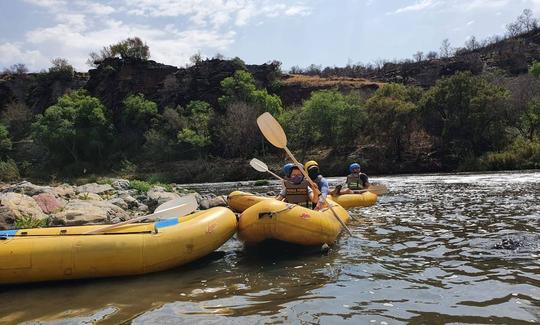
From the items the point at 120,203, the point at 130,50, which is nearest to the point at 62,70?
the point at 130,50

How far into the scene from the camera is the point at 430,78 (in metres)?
54.9

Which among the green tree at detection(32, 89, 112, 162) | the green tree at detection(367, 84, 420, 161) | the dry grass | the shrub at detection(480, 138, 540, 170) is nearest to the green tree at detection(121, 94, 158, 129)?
the green tree at detection(32, 89, 112, 162)

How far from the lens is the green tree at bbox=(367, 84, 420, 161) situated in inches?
1237

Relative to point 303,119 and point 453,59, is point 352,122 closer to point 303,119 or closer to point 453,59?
point 303,119

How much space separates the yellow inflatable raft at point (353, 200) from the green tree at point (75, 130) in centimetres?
4097

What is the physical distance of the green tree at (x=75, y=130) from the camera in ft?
148

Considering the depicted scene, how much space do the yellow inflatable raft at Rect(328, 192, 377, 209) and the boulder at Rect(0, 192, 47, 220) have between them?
6.12 meters

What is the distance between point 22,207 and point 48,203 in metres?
1.30

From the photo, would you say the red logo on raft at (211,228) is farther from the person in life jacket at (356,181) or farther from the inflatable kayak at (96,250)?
the person in life jacket at (356,181)

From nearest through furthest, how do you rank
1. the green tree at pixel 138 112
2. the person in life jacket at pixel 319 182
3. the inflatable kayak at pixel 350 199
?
the person in life jacket at pixel 319 182
the inflatable kayak at pixel 350 199
the green tree at pixel 138 112

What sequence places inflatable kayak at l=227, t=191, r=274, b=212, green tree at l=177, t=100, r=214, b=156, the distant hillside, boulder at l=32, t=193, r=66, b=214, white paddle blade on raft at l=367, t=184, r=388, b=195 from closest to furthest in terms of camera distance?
inflatable kayak at l=227, t=191, r=274, b=212, boulder at l=32, t=193, r=66, b=214, white paddle blade on raft at l=367, t=184, r=388, b=195, green tree at l=177, t=100, r=214, b=156, the distant hillside

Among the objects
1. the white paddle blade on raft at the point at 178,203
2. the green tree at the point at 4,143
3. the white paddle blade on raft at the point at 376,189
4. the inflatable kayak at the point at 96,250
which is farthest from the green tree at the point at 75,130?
the inflatable kayak at the point at 96,250

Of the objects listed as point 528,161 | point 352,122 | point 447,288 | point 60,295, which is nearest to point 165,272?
point 60,295

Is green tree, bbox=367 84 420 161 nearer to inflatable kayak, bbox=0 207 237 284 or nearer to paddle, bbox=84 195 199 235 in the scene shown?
paddle, bbox=84 195 199 235
